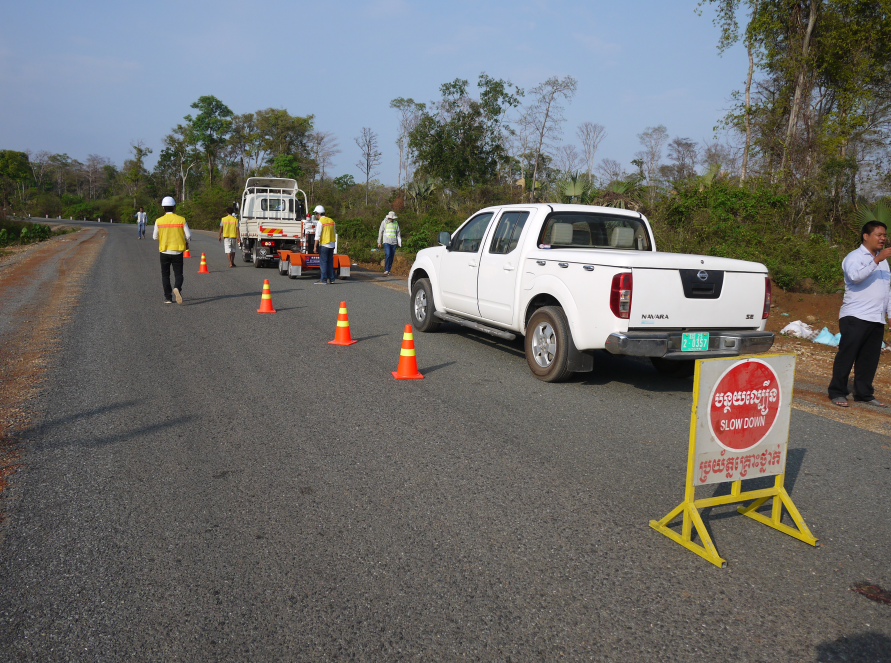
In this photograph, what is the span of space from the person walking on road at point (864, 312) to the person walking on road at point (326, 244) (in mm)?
11937

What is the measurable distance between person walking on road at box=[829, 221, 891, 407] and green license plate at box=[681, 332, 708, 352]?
144 centimetres

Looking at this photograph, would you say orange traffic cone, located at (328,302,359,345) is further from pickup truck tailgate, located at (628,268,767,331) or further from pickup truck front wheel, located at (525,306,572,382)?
pickup truck tailgate, located at (628,268,767,331)

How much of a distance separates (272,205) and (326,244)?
6.22 m

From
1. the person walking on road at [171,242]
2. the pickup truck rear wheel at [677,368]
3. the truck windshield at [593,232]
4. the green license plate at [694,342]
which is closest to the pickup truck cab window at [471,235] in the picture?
the truck windshield at [593,232]

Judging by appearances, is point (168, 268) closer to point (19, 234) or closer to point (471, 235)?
point (471, 235)

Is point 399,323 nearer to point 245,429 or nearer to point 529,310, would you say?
point 529,310

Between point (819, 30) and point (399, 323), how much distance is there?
2049 centimetres

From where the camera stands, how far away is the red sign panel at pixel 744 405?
3.57 m

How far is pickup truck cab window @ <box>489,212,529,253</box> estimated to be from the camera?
8.16 meters

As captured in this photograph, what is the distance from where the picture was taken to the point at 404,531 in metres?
3.72

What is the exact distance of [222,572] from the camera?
128 inches

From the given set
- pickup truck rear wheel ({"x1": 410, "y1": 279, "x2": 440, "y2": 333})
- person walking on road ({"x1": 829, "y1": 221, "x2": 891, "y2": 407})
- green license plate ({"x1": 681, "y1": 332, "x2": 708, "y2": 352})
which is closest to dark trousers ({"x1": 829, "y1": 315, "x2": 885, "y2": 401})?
person walking on road ({"x1": 829, "y1": 221, "x2": 891, "y2": 407})

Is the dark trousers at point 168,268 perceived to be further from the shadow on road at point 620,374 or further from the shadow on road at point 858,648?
the shadow on road at point 858,648

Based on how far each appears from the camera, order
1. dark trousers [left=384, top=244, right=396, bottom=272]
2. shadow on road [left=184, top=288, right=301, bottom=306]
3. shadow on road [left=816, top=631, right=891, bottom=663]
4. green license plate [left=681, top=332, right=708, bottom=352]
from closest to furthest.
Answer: shadow on road [left=816, top=631, right=891, bottom=663] < green license plate [left=681, top=332, right=708, bottom=352] < shadow on road [left=184, top=288, right=301, bottom=306] < dark trousers [left=384, top=244, right=396, bottom=272]
